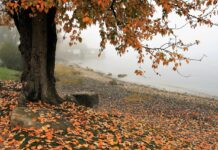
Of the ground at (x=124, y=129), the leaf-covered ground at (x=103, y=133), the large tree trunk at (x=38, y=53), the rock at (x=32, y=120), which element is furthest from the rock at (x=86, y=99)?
the rock at (x=32, y=120)

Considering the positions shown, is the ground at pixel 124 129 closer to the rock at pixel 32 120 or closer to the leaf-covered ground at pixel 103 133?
the leaf-covered ground at pixel 103 133

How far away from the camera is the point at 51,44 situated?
49.9 feet

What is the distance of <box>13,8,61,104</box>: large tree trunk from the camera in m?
14.5

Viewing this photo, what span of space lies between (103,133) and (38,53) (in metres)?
4.99

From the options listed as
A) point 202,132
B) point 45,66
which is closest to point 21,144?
point 45,66

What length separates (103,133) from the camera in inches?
490

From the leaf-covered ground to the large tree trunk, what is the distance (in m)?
0.76

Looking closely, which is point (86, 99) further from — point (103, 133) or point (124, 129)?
point (103, 133)

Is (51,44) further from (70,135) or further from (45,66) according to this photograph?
(70,135)

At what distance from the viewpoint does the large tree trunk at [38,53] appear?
14.5 m

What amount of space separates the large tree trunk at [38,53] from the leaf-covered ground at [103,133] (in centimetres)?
76

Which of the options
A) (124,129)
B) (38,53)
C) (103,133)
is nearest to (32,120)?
(103,133)

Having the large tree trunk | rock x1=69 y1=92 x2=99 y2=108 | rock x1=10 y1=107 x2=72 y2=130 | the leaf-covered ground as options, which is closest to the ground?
the leaf-covered ground

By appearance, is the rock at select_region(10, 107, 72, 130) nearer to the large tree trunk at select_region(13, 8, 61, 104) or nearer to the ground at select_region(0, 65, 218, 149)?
the ground at select_region(0, 65, 218, 149)
